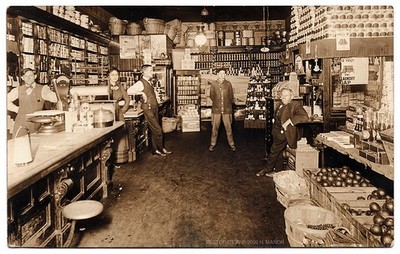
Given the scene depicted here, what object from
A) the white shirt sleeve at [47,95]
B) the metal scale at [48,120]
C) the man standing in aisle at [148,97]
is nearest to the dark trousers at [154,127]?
the man standing in aisle at [148,97]

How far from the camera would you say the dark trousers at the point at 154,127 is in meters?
6.23

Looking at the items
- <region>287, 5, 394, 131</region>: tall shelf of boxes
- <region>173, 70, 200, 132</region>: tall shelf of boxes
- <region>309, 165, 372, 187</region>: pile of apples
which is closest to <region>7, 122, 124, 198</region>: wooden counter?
<region>309, 165, 372, 187</region>: pile of apples

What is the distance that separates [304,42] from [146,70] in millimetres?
2761

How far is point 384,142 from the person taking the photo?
2926 mm

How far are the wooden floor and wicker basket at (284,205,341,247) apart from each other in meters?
0.24

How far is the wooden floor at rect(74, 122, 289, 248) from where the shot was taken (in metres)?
3.16

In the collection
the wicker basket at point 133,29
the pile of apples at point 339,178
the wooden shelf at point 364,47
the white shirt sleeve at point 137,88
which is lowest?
the pile of apples at point 339,178

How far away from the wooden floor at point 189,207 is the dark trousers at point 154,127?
0.88ft

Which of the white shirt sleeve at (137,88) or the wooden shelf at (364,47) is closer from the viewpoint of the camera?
the wooden shelf at (364,47)

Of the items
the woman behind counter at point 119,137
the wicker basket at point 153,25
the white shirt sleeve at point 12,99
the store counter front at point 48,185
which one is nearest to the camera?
the store counter front at point 48,185

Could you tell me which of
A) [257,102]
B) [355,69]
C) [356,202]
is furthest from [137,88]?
[257,102]

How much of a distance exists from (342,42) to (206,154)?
324cm

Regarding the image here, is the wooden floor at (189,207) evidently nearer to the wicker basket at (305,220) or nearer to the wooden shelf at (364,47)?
the wicker basket at (305,220)
